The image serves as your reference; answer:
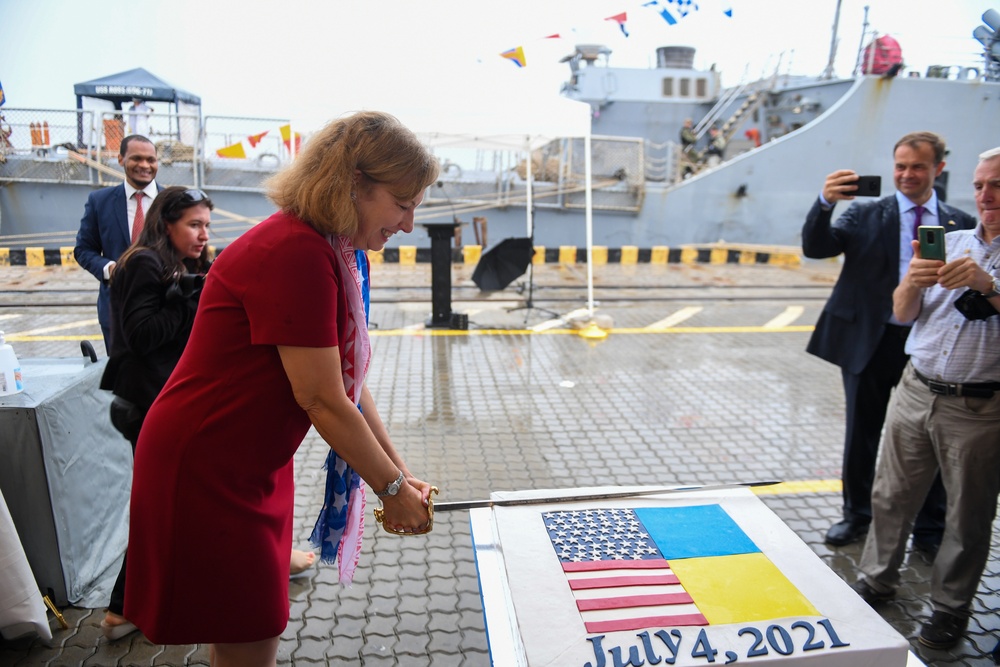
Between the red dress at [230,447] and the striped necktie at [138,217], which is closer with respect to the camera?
the red dress at [230,447]

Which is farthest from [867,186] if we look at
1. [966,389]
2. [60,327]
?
[60,327]

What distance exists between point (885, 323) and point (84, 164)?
9520 millimetres

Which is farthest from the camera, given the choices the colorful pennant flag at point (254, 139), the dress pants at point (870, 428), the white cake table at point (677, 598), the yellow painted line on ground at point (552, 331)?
the colorful pennant flag at point (254, 139)

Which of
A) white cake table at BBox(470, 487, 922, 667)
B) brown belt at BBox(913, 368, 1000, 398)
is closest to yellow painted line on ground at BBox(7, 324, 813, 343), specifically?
brown belt at BBox(913, 368, 1000, 398)

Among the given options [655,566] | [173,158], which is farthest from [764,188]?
[655,566]

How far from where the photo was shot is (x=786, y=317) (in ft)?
30.6

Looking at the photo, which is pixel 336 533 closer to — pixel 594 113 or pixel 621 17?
pixel 621 17

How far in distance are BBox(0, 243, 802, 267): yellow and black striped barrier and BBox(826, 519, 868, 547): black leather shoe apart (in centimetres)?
934

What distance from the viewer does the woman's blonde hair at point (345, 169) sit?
4.97 feet

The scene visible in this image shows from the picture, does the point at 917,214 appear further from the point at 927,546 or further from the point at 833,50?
the point at 833,50

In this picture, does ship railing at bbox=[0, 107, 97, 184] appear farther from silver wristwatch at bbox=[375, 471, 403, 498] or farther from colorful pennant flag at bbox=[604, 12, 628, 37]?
colorful pennant flag at bbox=[604, 12, 628, 37]

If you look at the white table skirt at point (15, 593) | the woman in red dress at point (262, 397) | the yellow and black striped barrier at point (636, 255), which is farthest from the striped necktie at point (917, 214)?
the yellow and black striped barrier at point (636, 255)

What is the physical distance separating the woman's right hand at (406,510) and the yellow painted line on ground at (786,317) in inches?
312

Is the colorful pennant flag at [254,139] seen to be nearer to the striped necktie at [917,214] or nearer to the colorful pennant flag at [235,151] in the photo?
the colorful pennant flag at [235,151]
